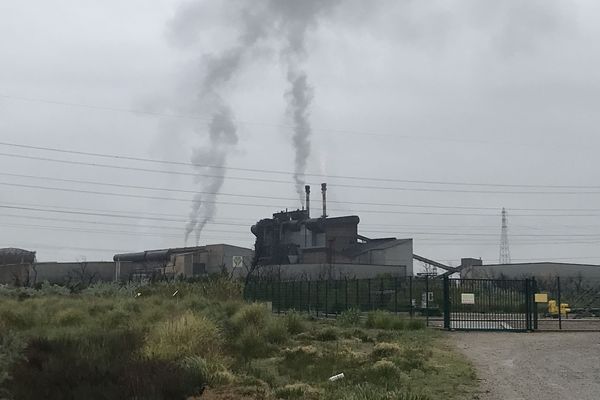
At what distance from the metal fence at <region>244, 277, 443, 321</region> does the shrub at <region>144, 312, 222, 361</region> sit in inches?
757

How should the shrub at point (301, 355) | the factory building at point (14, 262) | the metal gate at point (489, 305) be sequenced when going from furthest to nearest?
the factory building at point (14, 262), the metal gate at point (489, 305), the shrub at point (301, 355)

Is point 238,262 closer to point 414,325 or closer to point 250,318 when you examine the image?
point 414,325

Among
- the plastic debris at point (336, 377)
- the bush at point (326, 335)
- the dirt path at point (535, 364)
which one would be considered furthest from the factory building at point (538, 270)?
the plastic debris at point (336, 377)

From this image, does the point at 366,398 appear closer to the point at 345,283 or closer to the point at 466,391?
the point at 466,391

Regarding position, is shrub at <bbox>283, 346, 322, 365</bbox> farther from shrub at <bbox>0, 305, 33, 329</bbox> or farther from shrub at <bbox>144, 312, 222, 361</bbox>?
shrub at <bbox>0, 305, 33, 329</bbox>

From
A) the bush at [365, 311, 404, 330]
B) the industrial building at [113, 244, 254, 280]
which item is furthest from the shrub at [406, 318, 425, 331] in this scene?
the industrial building at [113, 244, 254, 280]

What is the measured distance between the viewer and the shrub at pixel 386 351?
15878 mm

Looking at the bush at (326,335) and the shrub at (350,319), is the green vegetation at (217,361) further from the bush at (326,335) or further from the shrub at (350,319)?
the shrub at (350,319)

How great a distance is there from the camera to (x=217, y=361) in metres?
12.7

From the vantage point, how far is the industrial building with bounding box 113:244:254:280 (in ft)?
258

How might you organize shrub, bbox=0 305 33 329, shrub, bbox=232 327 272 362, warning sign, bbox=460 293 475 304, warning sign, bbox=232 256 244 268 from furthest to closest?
warning sign, bbox=232 256 244 268, warning sign, bbox=460 293 475 304, shrub, bbox=0 305 33 329, shrub, bbox=232 327 272 362

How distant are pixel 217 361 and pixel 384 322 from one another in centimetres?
1388

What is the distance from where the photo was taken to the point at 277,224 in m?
84.8

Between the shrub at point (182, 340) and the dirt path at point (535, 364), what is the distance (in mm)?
5416
